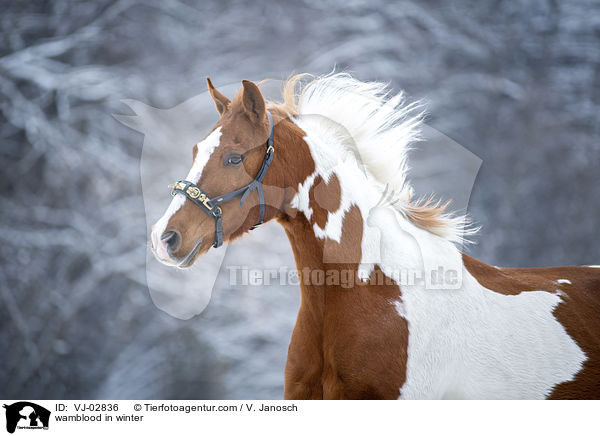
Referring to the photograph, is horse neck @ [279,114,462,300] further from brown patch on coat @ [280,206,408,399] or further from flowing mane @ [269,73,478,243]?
flowing mane @ [269,73,478,243]

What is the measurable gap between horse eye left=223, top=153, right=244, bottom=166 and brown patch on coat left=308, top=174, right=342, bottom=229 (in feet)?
0.94

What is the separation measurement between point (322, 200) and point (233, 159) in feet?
1.19

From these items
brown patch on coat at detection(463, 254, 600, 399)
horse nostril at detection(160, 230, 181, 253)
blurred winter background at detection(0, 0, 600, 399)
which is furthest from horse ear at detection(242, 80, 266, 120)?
blurred winter background at detection(0, 0, 600, 399)

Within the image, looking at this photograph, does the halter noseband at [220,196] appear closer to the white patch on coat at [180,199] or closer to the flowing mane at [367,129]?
the white patch on coat at [180,199]

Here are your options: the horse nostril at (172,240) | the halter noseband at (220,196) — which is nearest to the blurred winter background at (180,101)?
the halter noseband at (220,196)

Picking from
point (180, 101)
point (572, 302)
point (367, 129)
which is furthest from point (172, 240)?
point (180, 101)

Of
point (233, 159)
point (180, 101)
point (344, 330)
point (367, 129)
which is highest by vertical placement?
point (180, 101)

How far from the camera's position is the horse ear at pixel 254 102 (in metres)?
1.60

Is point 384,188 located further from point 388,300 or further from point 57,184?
point 57,184

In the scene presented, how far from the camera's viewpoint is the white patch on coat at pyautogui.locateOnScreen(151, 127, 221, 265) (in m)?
1.49

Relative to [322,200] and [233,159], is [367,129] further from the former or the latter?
[233,159]

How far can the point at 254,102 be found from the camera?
5.34 feet

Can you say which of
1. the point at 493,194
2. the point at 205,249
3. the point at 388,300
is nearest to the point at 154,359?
the point at 205,249
